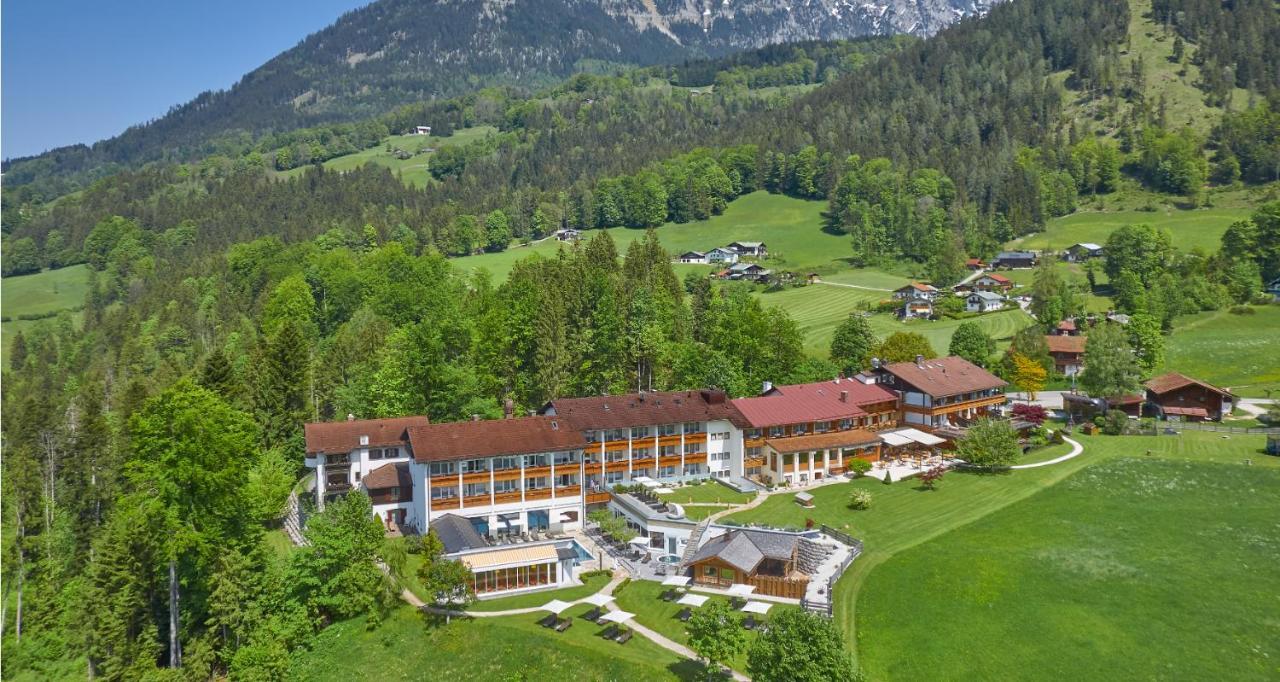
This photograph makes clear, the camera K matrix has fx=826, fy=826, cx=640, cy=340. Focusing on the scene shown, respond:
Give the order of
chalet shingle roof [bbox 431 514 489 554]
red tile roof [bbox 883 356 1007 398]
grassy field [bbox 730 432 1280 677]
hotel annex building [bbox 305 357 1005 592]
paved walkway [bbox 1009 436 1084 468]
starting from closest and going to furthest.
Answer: chalet shingle roof [bbox 431 514 489 554], grassy field [bbox 730 432 1280 677], hotel annex building [bbox 305 357 1005 592], paved walkway [bbox 1009 436 1084 468], red tile roof [bbox 883 356 1007 398]

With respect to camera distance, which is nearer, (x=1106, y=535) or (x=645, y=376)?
(x=1106, y=535)

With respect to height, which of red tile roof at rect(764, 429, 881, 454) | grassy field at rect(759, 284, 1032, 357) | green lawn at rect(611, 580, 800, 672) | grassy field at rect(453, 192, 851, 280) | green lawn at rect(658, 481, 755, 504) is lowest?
green lawn at rect(611, 580, 800, 672)

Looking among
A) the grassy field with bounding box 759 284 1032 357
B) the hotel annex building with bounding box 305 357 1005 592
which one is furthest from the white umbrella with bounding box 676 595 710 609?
the grassy field with bounding box 759 284 1032 357

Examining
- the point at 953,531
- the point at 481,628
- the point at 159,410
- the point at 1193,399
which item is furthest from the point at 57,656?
the point at 1193,399

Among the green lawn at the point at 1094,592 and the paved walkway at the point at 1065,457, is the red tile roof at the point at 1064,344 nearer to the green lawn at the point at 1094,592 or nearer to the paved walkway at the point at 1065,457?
the paved walkway at the point at 1065,457

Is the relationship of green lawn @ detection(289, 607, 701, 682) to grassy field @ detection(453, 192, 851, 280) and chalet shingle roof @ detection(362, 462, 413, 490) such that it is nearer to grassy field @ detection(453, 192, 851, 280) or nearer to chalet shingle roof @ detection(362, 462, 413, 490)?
chalet shingle roof @ detection(362, 462, 413, 490)

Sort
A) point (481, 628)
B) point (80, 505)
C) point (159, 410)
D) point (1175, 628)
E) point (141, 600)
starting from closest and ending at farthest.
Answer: point (1175, 628)
point (481, 628)
point (159, 410)
point (141, 600)
point (80, 505)

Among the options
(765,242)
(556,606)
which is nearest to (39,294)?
(765,242)

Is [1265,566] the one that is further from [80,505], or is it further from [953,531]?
[80,505]
